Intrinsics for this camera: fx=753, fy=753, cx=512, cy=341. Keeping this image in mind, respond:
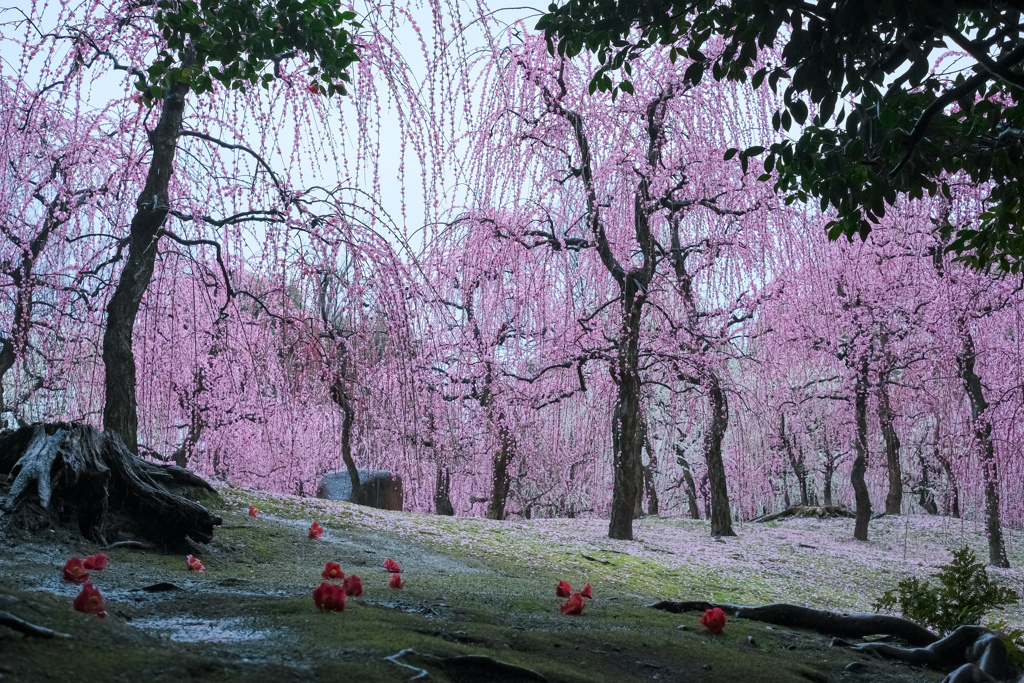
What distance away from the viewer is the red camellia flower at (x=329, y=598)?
2.72 meters

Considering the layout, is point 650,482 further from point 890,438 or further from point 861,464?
point 861,464

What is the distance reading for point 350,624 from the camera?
2.52 metres

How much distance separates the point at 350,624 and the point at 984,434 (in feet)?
38.7

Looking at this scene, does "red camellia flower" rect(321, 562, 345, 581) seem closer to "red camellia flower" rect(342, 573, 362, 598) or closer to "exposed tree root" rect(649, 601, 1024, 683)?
"red camellia flower" rect(342, 573, 362, 598)

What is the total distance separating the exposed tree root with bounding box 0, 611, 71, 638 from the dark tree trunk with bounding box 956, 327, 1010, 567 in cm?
1163

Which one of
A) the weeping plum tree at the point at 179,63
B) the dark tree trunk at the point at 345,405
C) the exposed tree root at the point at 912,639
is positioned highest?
the weeping plum tree at the point at 179,63

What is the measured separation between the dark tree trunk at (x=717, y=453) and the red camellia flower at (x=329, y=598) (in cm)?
1095

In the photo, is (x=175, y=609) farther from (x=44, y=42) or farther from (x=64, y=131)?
(x=64, y=131)

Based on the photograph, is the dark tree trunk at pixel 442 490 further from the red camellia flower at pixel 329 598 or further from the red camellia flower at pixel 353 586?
the red camellia flower at pixel 329 598

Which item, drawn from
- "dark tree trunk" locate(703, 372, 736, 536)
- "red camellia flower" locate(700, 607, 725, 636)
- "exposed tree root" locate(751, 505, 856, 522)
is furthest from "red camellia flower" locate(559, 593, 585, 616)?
"exposed tree root" locate(751, 505, 856, 522)

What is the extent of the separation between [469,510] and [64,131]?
59.4ft

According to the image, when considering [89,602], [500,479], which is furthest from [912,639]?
[500,479]

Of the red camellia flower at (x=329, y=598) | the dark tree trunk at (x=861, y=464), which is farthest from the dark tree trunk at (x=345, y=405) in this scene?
the dark tree trunk at (x=861, y=464)

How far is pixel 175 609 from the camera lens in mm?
2785
